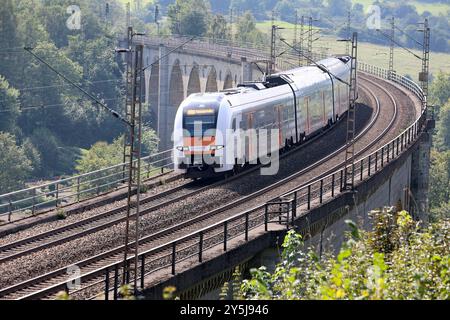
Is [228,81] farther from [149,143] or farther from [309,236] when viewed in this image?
[309,236]

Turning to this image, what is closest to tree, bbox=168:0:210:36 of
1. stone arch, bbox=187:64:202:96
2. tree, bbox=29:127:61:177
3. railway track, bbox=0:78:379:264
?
tree, bbox=29:127:61:177

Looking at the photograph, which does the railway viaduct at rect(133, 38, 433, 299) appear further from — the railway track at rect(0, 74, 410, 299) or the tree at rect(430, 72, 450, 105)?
the tree at rect(430, 72, 450, 105)

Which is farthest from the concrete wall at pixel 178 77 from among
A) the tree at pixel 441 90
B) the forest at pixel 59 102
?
the tree at pixel 441 90

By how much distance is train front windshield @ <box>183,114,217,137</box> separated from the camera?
1517 inches

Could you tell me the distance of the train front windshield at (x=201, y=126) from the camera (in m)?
38.5

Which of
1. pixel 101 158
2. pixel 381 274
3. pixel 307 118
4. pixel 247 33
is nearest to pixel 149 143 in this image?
pixel 101 158

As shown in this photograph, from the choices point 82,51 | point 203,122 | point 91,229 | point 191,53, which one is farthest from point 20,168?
point 91,229

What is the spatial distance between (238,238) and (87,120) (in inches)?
4340

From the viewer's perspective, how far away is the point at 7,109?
401ft

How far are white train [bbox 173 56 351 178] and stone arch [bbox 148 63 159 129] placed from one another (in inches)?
3113

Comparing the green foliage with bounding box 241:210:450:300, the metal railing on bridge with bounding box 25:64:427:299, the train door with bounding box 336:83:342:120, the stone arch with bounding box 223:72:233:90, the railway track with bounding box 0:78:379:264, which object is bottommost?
the stone arch with bounding box 223:72:233:90

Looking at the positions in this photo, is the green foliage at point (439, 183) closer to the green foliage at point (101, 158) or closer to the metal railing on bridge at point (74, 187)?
the green foliage at point (101, 158)

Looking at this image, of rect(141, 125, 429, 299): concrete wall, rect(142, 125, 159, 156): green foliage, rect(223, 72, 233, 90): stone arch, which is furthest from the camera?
rect(142, 125, 159, 156): green foliage
